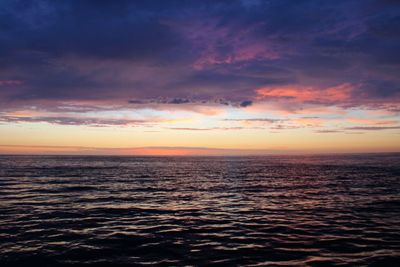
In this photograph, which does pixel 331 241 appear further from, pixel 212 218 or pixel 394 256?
pixel 212 218

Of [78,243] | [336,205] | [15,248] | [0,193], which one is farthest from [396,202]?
[0,193]

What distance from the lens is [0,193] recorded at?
37250 millimetres

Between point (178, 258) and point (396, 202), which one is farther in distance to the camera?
point (396, 202)

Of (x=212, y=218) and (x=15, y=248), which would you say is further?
(x=212, y=218)

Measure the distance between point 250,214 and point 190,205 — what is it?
670 centimetres

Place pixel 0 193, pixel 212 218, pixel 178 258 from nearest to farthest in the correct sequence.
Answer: pixel 178 258
pixel 212 218
pixel 0 193

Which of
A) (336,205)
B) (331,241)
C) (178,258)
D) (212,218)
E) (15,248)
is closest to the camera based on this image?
(178,258)

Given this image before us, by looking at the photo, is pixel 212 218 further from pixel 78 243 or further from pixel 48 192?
pixel 48 192

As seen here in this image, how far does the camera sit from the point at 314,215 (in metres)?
25.6

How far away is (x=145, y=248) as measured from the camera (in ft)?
57.0

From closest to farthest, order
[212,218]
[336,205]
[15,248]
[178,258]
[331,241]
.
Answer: [178,258] → [15,248] → [331,241] → [212,218] → [336,205]

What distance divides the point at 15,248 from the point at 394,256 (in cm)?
1872

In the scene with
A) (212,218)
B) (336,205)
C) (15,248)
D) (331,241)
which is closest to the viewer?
(15,248)

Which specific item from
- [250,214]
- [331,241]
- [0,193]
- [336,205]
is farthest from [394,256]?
[0,193]
